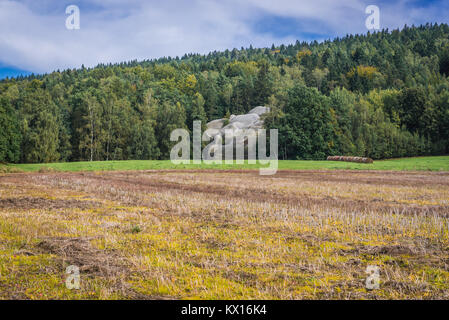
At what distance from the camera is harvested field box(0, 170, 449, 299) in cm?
733

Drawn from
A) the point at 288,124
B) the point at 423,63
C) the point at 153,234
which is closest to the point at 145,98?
the point at 288,124

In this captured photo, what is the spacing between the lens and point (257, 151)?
10000 cm

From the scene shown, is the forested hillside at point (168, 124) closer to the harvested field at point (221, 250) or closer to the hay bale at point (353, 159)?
the hay bale at point (353, 159)

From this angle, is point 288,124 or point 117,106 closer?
point 288,124

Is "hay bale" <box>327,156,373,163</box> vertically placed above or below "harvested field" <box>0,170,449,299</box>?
above

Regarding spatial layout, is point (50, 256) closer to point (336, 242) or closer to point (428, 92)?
point (336, 242)

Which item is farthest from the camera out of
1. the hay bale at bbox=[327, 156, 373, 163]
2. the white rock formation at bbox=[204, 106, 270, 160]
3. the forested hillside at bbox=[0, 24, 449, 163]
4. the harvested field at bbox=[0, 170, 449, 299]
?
the white rock formation at bbox=[204, 106, 270, 160]

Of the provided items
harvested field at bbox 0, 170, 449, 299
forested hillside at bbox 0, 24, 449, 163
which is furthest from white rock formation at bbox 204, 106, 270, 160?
harvested field at bbox 0, 170, 449, 299

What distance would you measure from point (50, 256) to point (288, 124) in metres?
87.2

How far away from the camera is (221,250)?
10.3 m

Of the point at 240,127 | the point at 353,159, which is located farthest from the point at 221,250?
the point at 240,127

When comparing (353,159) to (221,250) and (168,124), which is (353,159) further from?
(221,250)

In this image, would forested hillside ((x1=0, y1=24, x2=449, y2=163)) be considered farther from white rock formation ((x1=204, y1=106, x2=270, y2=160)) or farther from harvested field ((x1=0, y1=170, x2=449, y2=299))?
harvested field ((x1=0, y1=170, x2=449, y2=299))

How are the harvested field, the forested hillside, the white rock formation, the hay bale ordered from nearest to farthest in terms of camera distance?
the harvested field < the hay bale < the forested hillside < the white rock formation
